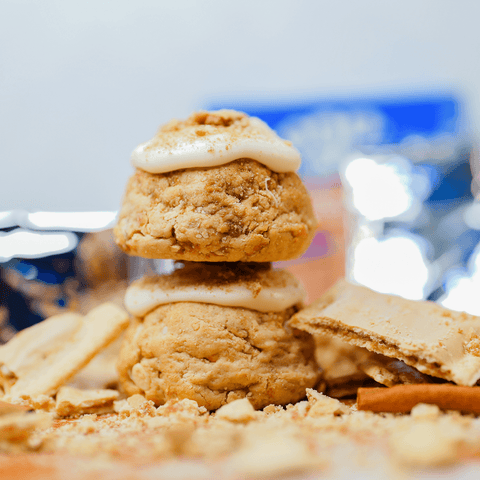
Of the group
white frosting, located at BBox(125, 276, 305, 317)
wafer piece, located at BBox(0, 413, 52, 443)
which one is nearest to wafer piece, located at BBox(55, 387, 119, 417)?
white frosting, located at BBox(125, 276, 305, 317)

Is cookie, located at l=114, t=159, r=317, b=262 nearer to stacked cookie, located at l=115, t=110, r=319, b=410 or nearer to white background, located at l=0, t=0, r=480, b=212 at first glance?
stacked cookie, located at l=115, t=110, r=319, b=410

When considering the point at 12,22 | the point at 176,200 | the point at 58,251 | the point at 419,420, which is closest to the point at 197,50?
the point at 12,22

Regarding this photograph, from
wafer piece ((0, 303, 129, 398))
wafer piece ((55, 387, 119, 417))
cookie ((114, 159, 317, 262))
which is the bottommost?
wafer piece ((55, 387, 119, 417))

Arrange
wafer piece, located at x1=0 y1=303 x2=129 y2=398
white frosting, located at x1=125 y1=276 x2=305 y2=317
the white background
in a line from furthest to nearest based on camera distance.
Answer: the white background
wafer piece, located at x1=0 y1=303 x2=129 y2=398
white frosting, located at x1=125 y1=276 x2=305 y2=317

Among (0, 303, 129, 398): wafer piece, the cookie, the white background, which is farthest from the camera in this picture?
the white background

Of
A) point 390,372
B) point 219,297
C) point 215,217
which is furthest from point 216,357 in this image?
point 390,372

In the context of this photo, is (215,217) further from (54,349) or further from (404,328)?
(54,349)
